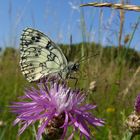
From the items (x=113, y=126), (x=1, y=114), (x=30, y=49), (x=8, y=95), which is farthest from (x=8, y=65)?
(x=30, y=49)

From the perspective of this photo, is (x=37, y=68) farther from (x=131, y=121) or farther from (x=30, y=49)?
(x=131, y=121)

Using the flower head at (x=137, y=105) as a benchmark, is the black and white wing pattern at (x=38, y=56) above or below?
above

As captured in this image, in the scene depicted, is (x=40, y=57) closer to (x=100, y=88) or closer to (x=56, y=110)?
(x=56, y=110)

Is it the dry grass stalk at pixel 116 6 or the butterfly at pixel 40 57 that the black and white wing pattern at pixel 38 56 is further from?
the dry grass stalk at pixel 116 6

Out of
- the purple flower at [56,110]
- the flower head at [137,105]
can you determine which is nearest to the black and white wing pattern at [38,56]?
the purple flower at [56,110]

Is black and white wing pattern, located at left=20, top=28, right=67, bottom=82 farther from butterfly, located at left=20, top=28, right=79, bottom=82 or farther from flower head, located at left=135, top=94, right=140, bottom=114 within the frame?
flower head, located at left=135, top=94, right=140, bottom=114

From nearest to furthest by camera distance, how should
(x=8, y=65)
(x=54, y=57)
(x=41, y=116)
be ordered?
(x=41, y=116) → (x=54, y=57) → (x=8, y=65)

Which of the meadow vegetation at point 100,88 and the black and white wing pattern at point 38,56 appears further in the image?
the meadow vegetation at point 100,88
